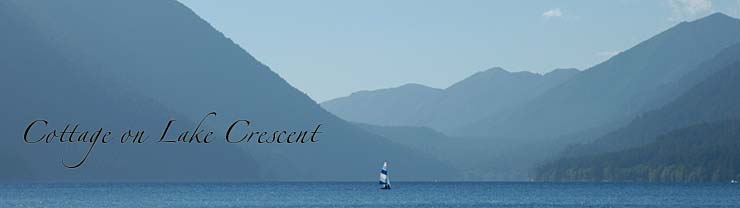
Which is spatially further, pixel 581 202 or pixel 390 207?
pixel 581 202

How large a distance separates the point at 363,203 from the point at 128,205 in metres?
34.8

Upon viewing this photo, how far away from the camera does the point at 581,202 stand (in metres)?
197

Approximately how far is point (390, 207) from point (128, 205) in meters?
34.9

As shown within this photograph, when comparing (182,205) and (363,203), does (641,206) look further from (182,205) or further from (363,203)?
(182,205)

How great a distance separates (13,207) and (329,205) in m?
43.4

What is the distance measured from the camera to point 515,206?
183 metres

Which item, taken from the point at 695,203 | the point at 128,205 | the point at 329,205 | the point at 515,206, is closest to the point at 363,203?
the point at 329,205

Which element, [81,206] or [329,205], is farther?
[329,205]

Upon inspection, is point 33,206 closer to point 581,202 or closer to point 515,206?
point 515,206

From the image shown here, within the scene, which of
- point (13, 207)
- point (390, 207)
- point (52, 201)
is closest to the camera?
point (13, 207)

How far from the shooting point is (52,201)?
627 feet

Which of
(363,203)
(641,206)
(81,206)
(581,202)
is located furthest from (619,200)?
(81,206)

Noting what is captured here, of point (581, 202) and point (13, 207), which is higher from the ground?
point (581, 202)

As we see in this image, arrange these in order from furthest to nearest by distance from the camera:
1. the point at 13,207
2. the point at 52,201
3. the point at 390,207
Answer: the point at 52,201
the point at 390,207
the point at 13,207
